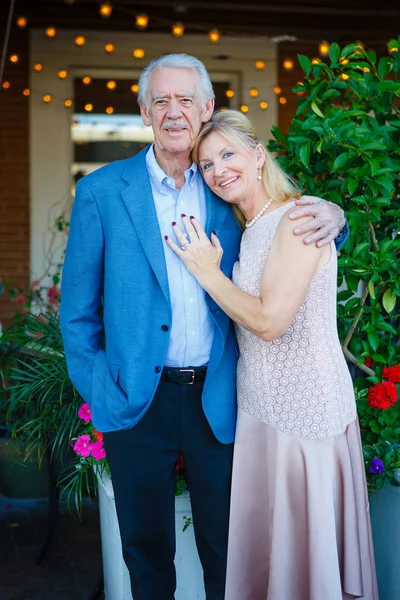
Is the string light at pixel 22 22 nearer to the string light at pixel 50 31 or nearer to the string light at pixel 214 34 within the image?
the string light at pixel 50 31

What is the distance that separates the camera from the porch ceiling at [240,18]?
6.13 meters

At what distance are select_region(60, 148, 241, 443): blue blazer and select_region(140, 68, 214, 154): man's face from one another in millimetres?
143

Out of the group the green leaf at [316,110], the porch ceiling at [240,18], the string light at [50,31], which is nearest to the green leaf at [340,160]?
the green leaf at [316,110]

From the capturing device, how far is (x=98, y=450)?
121 inches

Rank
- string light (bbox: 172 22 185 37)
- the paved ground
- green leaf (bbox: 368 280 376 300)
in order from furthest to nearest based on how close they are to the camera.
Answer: string light (bbox: 172 22 185 37) → the paved ground → green leaf (bbox: 368 280 376 300)

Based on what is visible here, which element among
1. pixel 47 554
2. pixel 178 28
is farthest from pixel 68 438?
pixel 178 28

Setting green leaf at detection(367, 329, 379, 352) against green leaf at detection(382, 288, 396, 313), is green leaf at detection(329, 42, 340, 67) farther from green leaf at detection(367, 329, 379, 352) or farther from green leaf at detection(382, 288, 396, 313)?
green leaf at detection(367, 329, 379, 352)

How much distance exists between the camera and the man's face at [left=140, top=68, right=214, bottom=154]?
2512 mm

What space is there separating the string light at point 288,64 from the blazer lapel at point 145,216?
4.47 metres

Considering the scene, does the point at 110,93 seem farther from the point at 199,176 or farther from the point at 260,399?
the point at 260,399

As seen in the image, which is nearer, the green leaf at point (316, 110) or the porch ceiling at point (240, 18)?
the green leaf at point (316, 110)

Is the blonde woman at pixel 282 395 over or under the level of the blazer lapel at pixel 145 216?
under

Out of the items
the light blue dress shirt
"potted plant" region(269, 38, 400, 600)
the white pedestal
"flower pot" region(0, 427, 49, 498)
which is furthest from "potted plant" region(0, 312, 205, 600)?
"potted plant" region(269, 38, 400, 600)

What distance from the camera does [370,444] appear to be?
3.23 meters
